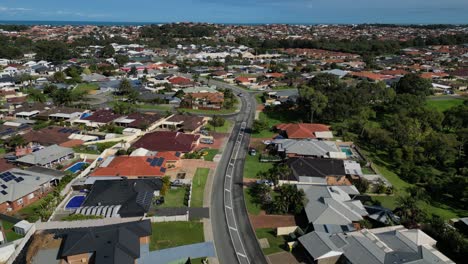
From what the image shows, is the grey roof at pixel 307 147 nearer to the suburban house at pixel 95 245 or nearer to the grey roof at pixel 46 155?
the suburban house at pixel 95 245

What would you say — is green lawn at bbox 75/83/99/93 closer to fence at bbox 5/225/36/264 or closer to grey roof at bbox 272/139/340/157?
grey roof at bbox 272/139/340/157

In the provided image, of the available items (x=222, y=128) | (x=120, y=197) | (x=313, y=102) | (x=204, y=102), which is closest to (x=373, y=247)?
(x=120, y=197)

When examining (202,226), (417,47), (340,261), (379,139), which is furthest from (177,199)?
(417,47)

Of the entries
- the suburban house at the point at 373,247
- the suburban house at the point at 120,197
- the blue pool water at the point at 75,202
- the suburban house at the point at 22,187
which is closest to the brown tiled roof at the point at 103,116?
the suburban house at the point at 22,187

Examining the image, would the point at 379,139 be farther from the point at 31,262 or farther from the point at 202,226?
the point at 31,262

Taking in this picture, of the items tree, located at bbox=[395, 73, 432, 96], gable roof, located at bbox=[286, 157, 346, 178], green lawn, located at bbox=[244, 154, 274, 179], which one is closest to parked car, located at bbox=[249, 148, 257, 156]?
green lawn, located at bbox=[244, 154, 274, 179]

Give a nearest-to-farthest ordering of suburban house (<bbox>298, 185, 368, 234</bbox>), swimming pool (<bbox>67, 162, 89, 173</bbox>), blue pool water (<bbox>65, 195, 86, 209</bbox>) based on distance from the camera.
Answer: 1. suburban house (<bbox>298, 185, 368, 234</bbox>)
2. blue pool water (<bbox>65, 195, 86, 209</bbox>)
3. swimming pool (<bbox>67, 162, 89, 173</bbox>)

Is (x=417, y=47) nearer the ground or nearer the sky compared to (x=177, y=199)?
nearer the sky
